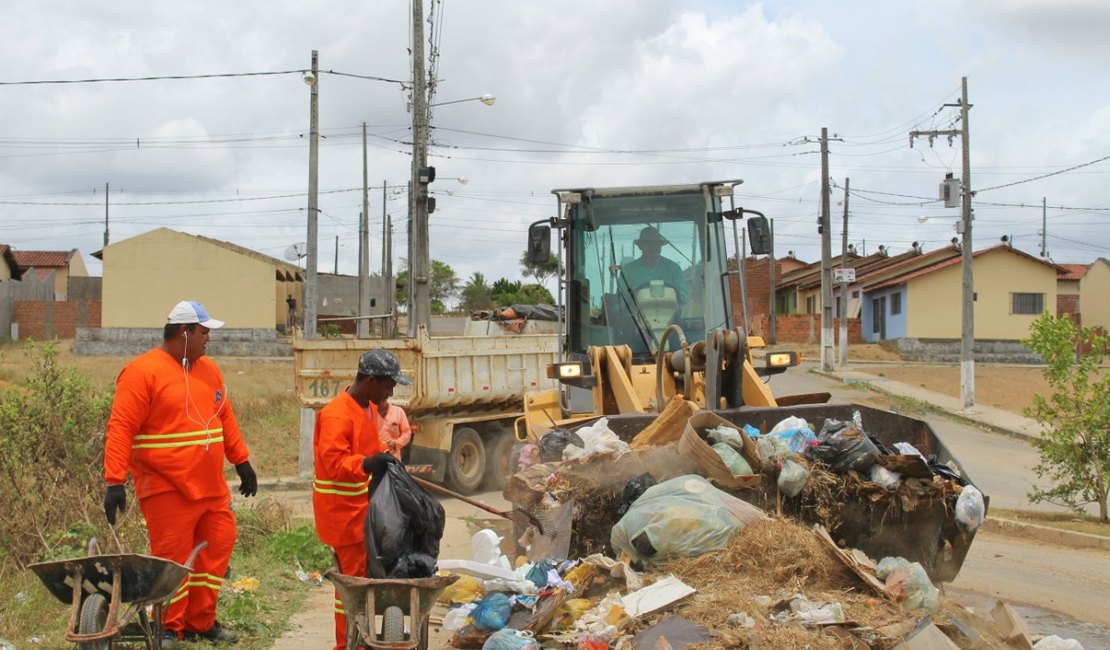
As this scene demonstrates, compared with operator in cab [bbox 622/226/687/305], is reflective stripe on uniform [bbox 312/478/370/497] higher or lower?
lower

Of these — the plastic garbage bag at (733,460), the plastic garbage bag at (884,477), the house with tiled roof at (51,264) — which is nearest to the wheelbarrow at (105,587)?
the plastic garbage bag at (733,460)

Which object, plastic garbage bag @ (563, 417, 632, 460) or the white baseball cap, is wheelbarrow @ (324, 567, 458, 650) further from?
plastic garbage bag @ (563, 417, 632, 460)

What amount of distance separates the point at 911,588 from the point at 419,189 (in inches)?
540

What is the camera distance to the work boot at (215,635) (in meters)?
5.62

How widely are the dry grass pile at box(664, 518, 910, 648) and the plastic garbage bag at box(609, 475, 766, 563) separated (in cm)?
8

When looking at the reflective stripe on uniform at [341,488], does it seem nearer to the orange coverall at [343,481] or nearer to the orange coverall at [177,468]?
the orange coverall at [343,481]

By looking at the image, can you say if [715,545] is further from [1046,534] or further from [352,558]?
[1046,534]

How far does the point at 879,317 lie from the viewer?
4741 cm

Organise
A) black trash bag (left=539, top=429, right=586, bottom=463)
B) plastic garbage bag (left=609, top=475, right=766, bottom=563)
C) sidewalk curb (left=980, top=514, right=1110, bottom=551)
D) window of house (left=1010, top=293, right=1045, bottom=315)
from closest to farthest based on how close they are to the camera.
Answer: plastic garbage bag (left=609, top=475, right=766, bottom=563) → black trash bag (left=539, top=429, right=586, bottom=463) → sidewalk curb (left=980, top=514, right=1110, bottom=551) → window of house (left=1010, top=293, right=1045, bottom=315)

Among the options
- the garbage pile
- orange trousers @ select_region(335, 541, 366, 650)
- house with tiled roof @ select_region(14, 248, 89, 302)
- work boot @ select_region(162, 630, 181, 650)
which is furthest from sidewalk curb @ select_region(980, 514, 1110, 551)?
house with tiled roof @ select_region(14, 248, 89, 302)

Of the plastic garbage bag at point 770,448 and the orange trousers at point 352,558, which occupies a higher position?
the plastic garbage bag at point 770,448

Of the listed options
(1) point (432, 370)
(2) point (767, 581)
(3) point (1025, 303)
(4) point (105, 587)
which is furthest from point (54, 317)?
(2) point (767, 581)

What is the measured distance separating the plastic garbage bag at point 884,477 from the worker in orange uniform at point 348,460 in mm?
2901

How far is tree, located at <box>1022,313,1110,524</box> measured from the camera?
10914 mm
